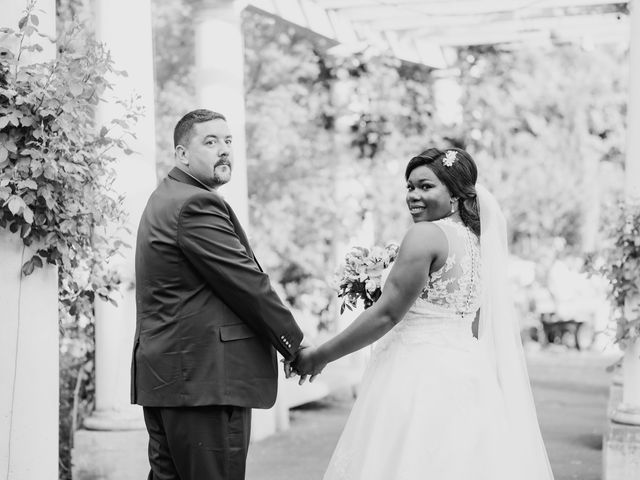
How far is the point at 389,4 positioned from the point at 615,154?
12.8m

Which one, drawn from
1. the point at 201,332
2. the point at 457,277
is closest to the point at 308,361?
the point at 201,332

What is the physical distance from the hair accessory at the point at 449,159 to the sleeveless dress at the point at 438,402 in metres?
0.23

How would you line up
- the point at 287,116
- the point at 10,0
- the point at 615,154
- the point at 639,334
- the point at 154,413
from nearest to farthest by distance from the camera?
1. the point at 154,413
2. the point at 10,0
3. the point at 639,334
4. the point at 287,116
5. the point at 615,154

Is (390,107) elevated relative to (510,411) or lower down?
elevated

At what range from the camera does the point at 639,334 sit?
19.2ft

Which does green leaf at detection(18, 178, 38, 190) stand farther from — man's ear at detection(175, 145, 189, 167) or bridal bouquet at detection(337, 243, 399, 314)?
bridal bouquet at detection(337, 243, 399, 314)

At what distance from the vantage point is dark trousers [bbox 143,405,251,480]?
3.62 meters

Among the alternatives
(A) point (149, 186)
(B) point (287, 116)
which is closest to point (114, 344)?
(A) point (149, 186)

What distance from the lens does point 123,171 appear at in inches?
233

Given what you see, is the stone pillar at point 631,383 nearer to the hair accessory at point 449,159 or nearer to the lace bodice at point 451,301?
the lace bodice at point 451,301

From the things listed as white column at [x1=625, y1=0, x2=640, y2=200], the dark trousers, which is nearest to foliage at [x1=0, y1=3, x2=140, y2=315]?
the dark trousers

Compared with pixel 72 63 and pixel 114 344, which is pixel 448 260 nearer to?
pixel 72 63

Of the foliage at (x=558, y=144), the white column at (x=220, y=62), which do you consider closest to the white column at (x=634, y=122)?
the white column at (x=220, y=62)

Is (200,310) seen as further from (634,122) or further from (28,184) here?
(634,122)
